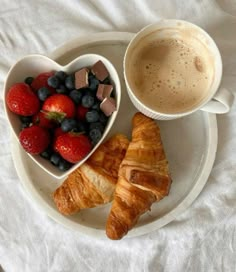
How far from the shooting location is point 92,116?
956 mm

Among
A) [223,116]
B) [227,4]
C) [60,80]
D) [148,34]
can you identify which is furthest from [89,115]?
[227,4]

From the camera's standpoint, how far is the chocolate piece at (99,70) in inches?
38.4

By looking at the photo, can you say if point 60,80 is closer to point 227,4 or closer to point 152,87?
point 152,87

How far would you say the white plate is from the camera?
3.33ft

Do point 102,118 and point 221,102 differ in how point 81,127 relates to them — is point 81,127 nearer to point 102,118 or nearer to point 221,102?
point 102,118

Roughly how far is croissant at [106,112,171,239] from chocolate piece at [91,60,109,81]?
125 mm

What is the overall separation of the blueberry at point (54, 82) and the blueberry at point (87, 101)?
6 cm

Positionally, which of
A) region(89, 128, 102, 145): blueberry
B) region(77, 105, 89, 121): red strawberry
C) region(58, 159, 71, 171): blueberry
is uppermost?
region(77, 105, 89, 121): red strawberry

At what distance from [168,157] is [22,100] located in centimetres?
34

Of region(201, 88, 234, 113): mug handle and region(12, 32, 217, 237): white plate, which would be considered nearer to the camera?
region(201, 88, 234, 113): mug handle

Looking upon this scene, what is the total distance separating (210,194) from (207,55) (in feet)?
1.02

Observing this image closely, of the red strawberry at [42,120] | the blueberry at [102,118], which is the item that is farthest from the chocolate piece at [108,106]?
the red strawberry at [42,120]

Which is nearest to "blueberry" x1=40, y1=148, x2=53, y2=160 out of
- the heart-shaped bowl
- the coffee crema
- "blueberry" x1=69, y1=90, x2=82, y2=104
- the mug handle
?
the heart-shaped bowl

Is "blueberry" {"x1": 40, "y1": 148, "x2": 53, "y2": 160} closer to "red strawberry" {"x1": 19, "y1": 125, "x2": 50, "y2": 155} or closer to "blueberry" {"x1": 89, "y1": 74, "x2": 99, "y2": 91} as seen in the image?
"red strawberry" {"x1": 19, "y1": 125, "x2": 50, "y2": 155}
